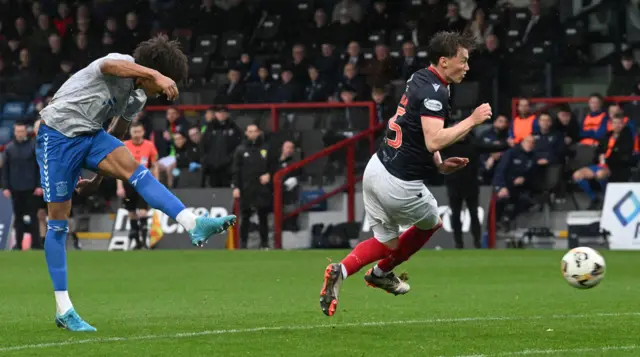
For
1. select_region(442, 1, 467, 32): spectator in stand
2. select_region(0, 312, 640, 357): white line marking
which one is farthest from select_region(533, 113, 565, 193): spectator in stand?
select_region(0, 312, 640, 357): white line marking

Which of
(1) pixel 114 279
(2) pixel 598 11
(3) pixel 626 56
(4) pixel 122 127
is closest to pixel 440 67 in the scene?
(4) pixel 122 127

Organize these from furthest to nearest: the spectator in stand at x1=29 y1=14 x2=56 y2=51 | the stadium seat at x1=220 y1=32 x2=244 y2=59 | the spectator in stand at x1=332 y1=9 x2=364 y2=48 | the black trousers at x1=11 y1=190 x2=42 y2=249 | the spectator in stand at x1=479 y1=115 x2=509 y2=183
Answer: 1. the spectator in stand at x1=29 y1=14 x2=56 y2=51
2. the stadium seat at x1=220 y1=32 x2=244 y2=59
3. the spectator in stand at x1=332 y1=9 x2=364 y2=48
4. the black trousers at x1=11 y1=190 x2=42 y2=249
5. the spectator in stand at x1=479 y1=115 x2=509 y2=183

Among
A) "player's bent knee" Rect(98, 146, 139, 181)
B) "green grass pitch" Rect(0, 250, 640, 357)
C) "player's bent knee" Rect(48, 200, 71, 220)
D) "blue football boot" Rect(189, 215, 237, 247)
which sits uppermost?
"player's bent knee" Rect(98, 146, 139, 181)

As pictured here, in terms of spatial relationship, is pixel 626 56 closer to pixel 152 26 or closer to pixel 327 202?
pixel 327 202

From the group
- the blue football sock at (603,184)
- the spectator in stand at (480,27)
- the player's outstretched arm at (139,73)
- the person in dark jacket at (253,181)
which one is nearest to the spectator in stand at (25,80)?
the person in dark jacket at (253,181)

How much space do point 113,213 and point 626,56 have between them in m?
9.87

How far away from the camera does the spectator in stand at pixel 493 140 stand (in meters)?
22.2

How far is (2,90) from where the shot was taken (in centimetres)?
2764

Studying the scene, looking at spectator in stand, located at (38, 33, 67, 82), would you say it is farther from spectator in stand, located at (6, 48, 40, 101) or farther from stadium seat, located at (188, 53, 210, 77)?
stadium seat, located at (188, 53, 210, 77)

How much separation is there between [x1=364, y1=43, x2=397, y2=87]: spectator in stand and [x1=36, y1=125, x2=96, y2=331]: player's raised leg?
48.4ft

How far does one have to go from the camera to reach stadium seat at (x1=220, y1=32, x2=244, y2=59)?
2758cm

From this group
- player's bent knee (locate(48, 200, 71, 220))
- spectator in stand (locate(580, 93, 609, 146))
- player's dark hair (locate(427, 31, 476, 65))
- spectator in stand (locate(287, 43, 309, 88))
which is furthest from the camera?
spectator in stand (locate(287, 43, 309, 88))

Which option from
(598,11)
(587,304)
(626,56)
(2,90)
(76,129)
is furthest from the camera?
(2,90)

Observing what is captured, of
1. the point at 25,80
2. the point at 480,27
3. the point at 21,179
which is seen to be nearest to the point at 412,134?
the point at 21,179
